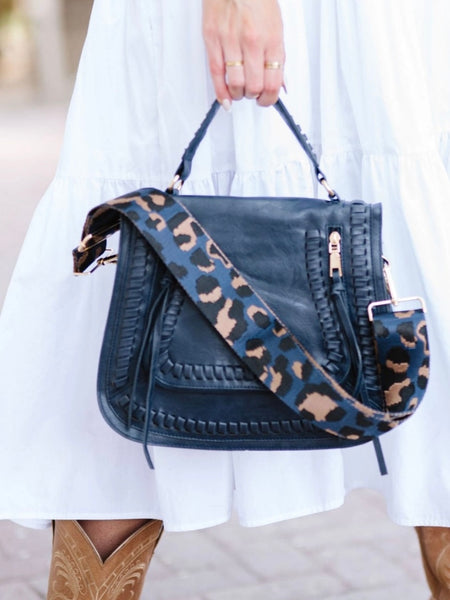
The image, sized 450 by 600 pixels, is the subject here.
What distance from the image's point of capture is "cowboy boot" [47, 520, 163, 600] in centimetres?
142

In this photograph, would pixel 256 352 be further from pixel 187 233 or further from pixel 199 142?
pixel 199 142

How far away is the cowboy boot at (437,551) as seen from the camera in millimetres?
1441

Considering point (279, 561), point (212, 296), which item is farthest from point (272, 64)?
point (279, 561)

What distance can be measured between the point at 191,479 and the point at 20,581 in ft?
3.05

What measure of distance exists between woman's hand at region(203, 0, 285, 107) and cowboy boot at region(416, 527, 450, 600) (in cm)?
67

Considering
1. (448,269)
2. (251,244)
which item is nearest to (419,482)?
(448,269)

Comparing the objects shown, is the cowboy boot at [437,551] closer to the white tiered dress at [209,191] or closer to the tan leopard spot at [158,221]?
the white tiered dress at [209,191]

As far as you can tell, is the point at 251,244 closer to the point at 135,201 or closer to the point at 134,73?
the point at 135,201

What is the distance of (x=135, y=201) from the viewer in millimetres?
1196

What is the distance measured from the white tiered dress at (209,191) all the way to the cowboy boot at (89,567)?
4 cm

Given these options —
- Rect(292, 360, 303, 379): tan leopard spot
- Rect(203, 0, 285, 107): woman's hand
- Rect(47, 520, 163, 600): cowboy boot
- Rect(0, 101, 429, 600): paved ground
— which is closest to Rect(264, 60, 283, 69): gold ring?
Rect(203, 0, 285, 107): woman's hand

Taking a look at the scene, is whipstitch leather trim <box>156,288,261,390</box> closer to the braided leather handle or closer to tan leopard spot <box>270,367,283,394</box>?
tan leopard spot <box>270,367,283,394</box>

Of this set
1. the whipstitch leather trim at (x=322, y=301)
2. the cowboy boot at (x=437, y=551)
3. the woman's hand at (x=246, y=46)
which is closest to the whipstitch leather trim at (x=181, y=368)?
the whipstitch leather trim at (x=322, y=301)

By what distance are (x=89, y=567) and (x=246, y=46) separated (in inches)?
29.8
